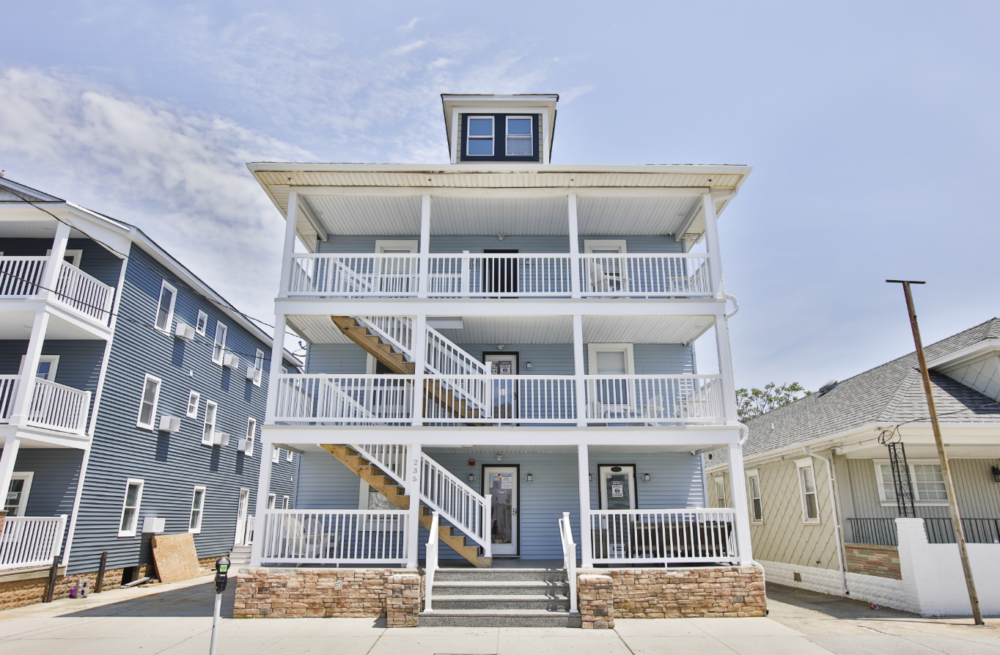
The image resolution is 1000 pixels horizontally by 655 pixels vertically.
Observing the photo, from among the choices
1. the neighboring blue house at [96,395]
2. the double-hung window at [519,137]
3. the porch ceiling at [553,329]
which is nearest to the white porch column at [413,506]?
the porch ceiling at [553,329]

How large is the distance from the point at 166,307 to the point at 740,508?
52.9 ft

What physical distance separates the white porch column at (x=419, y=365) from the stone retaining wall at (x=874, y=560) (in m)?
9.40

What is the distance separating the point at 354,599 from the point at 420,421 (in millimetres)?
3340

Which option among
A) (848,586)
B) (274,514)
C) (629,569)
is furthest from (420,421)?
(848,586)

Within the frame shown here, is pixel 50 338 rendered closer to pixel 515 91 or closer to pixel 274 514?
pixel 274 514

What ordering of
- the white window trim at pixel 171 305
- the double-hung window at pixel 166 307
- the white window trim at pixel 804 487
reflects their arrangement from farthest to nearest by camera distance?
the double-hung window at pixel 166 307, the white window trim at pixel 171 305, the white window trim at pixel 804 487

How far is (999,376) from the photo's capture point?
41.9 feet

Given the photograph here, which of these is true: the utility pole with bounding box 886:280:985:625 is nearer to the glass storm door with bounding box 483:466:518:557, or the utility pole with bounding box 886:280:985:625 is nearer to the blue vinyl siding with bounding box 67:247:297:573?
the glass storm door with bounding box 483:466:518:557

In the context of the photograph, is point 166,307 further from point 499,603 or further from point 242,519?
point 499,603

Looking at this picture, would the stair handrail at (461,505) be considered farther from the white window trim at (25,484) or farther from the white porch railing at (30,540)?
the white window trim at (25,484)

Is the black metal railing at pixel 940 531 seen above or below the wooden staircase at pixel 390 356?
below

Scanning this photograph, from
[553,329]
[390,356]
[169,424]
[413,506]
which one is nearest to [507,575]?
[413,506]

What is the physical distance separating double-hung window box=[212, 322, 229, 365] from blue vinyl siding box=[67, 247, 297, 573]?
29 centimetres

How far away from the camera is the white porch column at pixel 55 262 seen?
12977 millimetres
